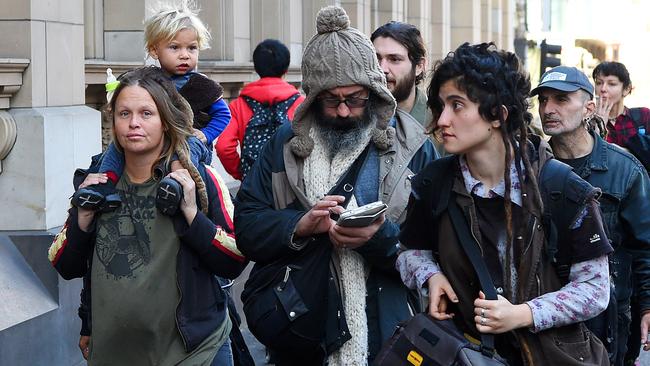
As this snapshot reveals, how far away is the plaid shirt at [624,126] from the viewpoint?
857 centimetres

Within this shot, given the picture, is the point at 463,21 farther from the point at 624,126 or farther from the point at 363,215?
the point at 363,215

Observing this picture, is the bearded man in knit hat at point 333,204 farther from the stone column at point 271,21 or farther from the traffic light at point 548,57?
the traffic light at point 548,57

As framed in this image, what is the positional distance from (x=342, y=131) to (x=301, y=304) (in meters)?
0.75

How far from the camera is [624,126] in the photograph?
865 cm

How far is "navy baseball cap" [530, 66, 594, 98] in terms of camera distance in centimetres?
566

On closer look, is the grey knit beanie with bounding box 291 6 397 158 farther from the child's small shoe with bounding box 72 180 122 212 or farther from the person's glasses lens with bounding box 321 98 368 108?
the child's small shoe with bounding box 72 180 122 212

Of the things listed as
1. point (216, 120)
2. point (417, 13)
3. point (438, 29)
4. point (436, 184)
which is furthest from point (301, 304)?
point (438, 29)

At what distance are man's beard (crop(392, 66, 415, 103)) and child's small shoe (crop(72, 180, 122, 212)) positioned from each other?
6.89 ft

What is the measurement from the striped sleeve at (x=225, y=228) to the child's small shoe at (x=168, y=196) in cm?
22

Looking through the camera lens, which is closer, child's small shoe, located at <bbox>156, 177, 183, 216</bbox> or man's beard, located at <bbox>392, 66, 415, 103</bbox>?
child's small shoe, located at <bbox>156, 177, 183, 216</bbox>


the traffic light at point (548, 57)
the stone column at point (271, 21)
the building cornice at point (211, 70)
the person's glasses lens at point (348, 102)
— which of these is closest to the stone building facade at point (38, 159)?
the building cornice at point (211, 70)

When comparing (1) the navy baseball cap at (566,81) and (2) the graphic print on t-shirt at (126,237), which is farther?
(1) the navy baseball cap at (566,81)

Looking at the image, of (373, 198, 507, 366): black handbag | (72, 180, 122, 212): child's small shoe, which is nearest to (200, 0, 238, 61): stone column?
(72, 180, 122, 212): child's small shoe

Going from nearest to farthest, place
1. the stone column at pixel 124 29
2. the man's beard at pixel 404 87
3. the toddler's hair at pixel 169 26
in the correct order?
the man's beard at pixel 404 87 → the toddler's hair at pixel 169 26 → the stone column at pixel 124 29
